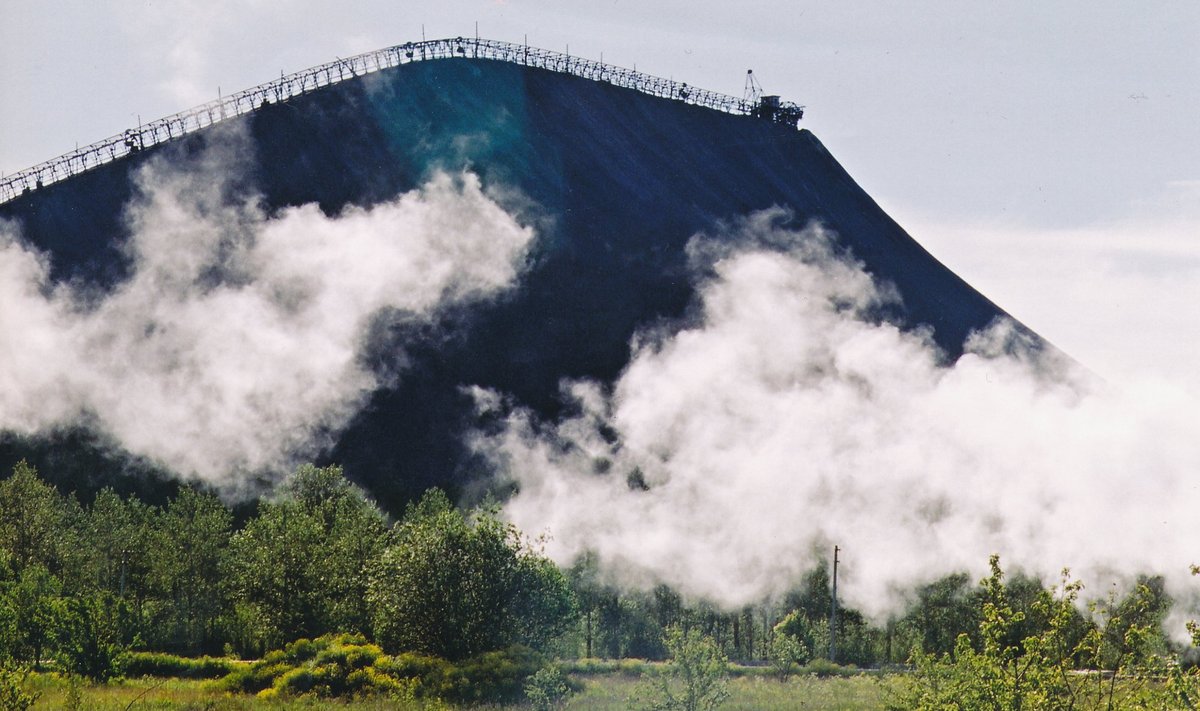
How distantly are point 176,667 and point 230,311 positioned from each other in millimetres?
76470

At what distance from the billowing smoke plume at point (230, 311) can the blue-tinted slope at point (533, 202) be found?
317cm

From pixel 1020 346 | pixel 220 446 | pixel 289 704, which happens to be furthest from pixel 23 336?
pixel 1020 346

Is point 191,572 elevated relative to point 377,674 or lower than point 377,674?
elevated

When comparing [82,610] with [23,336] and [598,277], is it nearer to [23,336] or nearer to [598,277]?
[23,336]

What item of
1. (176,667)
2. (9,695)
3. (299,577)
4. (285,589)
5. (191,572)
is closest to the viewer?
(9,695)

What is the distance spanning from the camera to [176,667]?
5791 centimetres

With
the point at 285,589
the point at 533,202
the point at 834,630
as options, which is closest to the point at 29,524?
the point at 285,589

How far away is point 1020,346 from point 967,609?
83.9 metres

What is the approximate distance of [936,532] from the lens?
7919 centimetres

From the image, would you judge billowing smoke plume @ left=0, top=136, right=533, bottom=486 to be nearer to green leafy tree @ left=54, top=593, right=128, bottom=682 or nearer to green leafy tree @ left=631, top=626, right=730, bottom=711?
green leafy tree @ left=54, top=593, right=128, bottom=682

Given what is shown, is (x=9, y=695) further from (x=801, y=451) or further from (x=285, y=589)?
(x=801, y=451)

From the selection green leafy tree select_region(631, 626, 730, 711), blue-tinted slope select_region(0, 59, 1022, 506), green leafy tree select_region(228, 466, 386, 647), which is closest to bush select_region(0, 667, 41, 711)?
green leafy tree select_region(631, 626, 730, 711)

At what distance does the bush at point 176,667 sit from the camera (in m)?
56.3

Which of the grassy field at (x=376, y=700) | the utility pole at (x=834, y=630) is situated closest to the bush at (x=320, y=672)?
the grassy field at (x=376, y=700)
